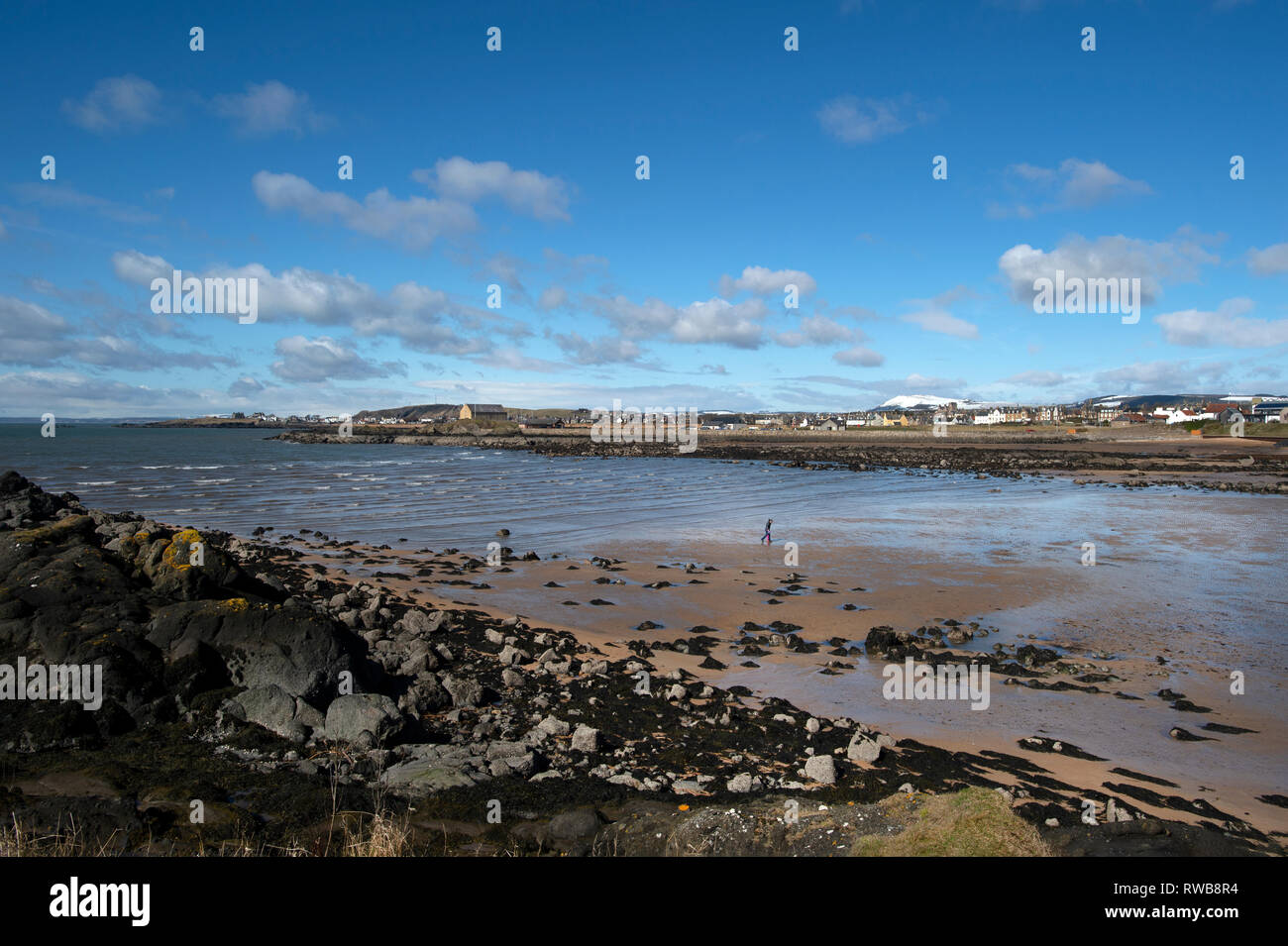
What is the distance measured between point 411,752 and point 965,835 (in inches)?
228

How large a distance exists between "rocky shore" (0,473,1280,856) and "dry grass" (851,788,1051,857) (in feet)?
0.35

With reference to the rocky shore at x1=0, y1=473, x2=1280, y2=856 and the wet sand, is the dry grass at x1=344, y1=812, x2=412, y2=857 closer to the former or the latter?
the rocky shore at x1=0, y1=473, x2=1280, y2=856

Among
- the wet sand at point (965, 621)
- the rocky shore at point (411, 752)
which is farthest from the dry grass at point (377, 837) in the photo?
the wet sand at point (965, 621)

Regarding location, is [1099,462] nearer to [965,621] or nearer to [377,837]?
[965,621]

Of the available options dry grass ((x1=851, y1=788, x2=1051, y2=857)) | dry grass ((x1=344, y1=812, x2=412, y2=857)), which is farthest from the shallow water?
dry grass ((x1=344, y1=812, x2=412, y2=857))

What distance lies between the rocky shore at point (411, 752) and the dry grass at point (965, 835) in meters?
0.11

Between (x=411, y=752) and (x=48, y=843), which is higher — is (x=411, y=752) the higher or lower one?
the lower one

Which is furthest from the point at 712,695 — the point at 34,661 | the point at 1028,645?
the point at 34,661

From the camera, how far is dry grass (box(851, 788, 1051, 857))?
5.59 m

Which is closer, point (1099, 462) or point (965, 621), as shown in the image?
point (965, 621)

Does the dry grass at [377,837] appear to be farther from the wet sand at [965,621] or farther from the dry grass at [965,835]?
the wet sand at [965,621]

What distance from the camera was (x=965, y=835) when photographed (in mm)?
5699

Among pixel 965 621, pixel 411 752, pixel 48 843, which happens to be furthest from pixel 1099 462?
pixel 48 843
